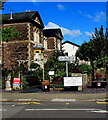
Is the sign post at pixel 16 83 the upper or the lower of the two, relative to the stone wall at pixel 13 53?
lower

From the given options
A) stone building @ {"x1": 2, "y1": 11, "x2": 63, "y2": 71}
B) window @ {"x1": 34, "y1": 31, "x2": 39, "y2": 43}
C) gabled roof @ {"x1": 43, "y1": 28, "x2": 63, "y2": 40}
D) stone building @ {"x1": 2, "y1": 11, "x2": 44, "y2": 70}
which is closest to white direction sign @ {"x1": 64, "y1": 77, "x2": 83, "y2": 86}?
stone building @ {"x1": 2, "y1": 11, "x2": 63, "y2": 71}

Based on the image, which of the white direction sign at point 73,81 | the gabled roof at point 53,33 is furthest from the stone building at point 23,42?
the white direction sign at point 73,81

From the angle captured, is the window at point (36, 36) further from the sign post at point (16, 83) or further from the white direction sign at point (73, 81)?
the white direction sign at point (73, 81)

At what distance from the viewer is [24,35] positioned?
1339 inches

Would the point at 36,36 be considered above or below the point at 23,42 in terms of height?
above

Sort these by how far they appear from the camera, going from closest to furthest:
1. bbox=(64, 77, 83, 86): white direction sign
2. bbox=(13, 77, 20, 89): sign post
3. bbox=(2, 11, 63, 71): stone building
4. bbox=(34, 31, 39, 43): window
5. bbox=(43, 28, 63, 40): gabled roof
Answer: bbox=(64, 77, 83, 86): white direction sign
bbox=(13, 77, 20, 89): sign post
bbox=(2, 11, 63, 71): stone building
bbox=(34, 31, 39, 43): window
bbox=(43, 28, 63, 40): gabled roof

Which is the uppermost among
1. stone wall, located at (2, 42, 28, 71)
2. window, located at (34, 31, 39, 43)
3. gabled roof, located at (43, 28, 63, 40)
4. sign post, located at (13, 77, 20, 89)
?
gabled roof, located at (43, 28, 63, 40)

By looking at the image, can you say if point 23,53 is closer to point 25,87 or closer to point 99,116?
point 25,87

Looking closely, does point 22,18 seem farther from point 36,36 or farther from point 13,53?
point 13,53

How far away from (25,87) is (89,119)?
12.6 metres

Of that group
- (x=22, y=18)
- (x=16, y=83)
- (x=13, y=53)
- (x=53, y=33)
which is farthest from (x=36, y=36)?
(x=16, y=83)

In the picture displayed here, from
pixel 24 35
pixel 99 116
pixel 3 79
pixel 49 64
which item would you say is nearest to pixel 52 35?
pixel 24 35

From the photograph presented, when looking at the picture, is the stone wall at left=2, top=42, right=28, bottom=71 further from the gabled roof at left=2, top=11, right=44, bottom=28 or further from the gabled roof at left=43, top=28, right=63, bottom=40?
the gabled roof at left=43, top=28, right=63, bottom=40

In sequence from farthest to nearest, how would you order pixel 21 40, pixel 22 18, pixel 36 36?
pixel 36 36, pixel 22 18, pixel 21 40
